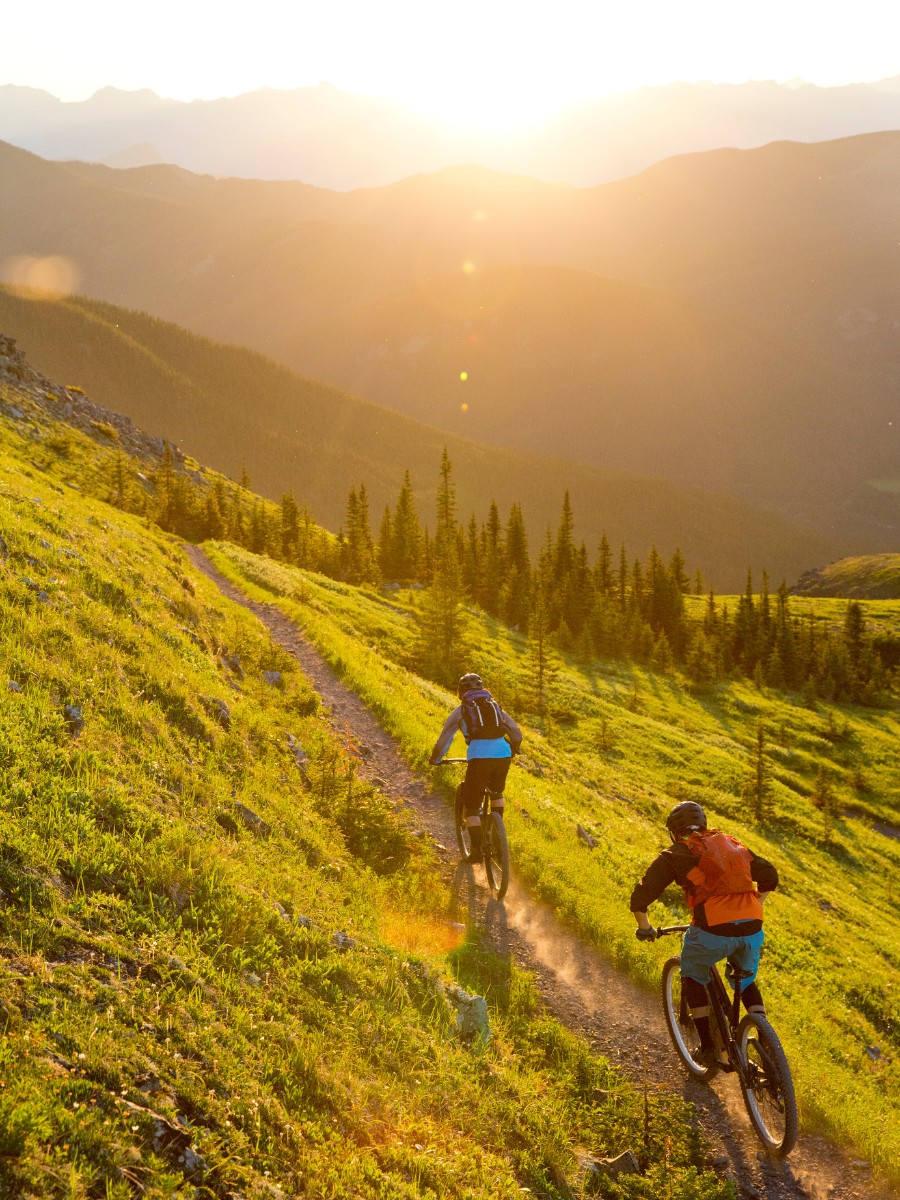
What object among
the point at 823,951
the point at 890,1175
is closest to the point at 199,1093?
the point at 890,1175

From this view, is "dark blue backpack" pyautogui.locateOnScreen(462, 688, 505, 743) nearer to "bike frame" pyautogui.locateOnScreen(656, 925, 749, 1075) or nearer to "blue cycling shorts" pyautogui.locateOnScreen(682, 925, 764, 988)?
"blue cycling shorts" pyautogui.locateOnScreen(682, 925, 764, 988)

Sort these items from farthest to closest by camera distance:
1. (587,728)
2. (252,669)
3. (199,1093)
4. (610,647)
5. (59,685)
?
(610,647), (587,728), (252,669), (59,685), (199,1093)

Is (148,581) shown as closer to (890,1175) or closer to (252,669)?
(252,669)

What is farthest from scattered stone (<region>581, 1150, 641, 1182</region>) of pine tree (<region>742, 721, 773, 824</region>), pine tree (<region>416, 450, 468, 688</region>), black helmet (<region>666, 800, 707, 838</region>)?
pine tree (<region>742, 721, 773, 824</region>)

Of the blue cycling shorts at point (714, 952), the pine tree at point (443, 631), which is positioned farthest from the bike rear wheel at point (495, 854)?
the pine tree at point (443, 631)

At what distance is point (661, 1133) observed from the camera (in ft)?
24.2

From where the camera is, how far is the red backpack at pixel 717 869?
24.2ft

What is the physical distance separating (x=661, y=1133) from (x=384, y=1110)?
3.55m

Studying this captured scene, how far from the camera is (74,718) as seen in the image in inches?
346

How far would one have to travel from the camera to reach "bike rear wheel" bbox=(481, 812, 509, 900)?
11.5 meters

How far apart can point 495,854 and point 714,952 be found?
15.7ft

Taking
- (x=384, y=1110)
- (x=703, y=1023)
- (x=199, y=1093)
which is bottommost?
(x=703, y=1023)

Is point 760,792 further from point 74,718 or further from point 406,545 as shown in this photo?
point 406,545

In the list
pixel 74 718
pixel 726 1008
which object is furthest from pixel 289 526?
pixel 726 1008
